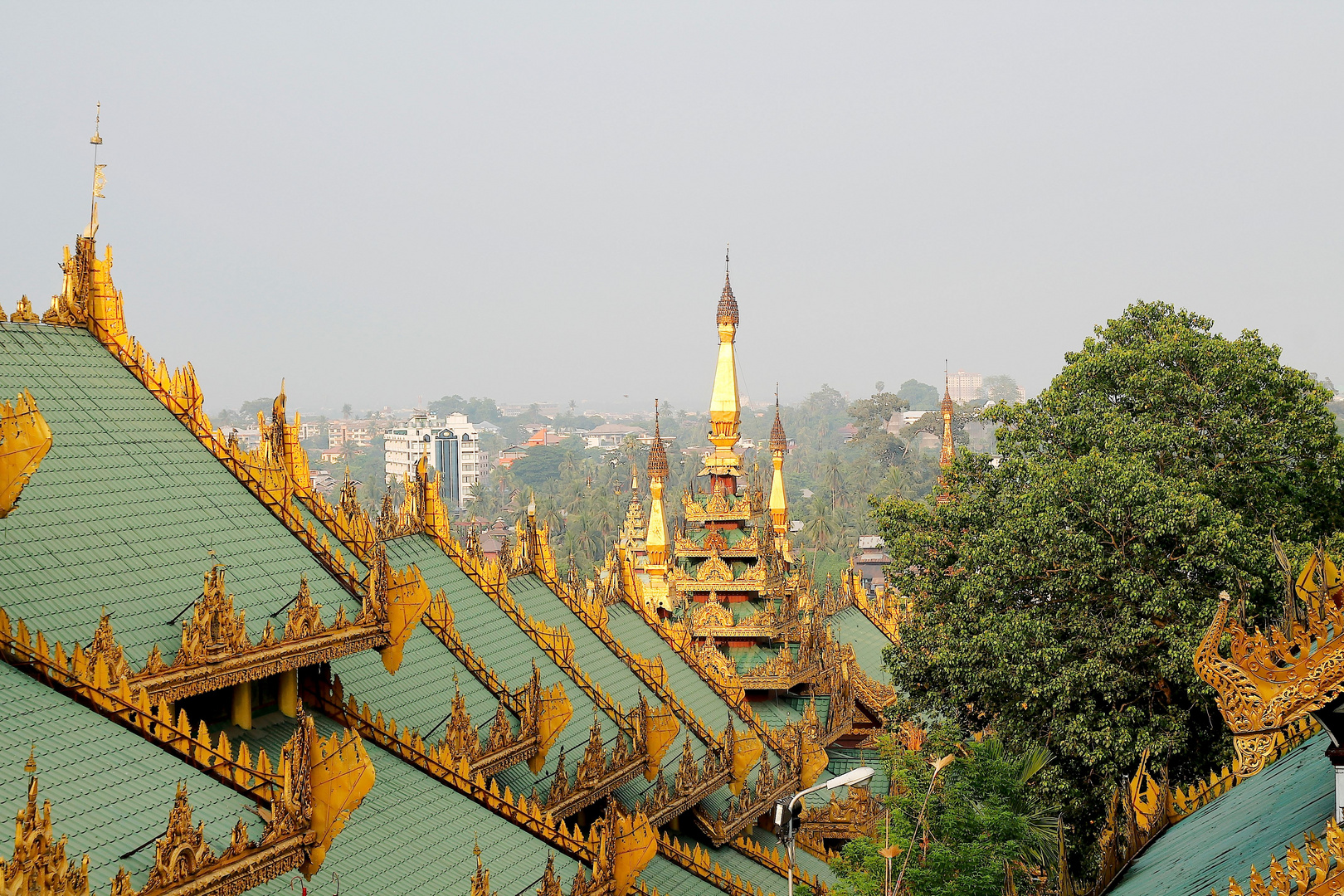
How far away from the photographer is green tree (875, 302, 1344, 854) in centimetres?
1744

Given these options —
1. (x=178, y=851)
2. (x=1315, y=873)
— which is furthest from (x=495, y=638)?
(x=1315, y=873)

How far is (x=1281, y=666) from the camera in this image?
25.7 feet

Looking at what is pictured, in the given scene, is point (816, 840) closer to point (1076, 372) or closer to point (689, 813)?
point (689, 813)

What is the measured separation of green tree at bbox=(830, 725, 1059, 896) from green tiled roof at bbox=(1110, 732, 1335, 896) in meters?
1.49

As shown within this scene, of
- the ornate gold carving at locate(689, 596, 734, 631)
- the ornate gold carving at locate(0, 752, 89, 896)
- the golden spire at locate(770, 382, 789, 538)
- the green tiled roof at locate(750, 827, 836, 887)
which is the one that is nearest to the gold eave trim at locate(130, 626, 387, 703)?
the ornate gold carving at locate(0, 752, 89, 896)

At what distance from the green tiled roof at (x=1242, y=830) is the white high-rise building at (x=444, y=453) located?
139653mm

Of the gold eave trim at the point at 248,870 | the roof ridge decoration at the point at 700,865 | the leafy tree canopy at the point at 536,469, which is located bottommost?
the leafy tree canopy at the point at 536,469

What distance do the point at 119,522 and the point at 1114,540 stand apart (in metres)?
13.7

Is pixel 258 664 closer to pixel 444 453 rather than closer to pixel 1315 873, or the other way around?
pixel 1315 873

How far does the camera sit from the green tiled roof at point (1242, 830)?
28.1 feet

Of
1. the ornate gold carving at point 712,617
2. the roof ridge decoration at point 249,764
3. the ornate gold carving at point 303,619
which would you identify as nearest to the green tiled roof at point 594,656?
the ornate gold carving at point 303,619

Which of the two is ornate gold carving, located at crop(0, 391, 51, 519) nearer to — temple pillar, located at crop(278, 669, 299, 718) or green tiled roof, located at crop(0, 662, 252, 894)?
green tiled roof, located at crop(0, 662, 252, 894)

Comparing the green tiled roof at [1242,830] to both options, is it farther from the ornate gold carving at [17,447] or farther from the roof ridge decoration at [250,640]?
the ornate gold carving at [17,447]

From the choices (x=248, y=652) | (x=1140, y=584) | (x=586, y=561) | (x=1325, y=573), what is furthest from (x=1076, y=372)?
(x=586, y=561)
